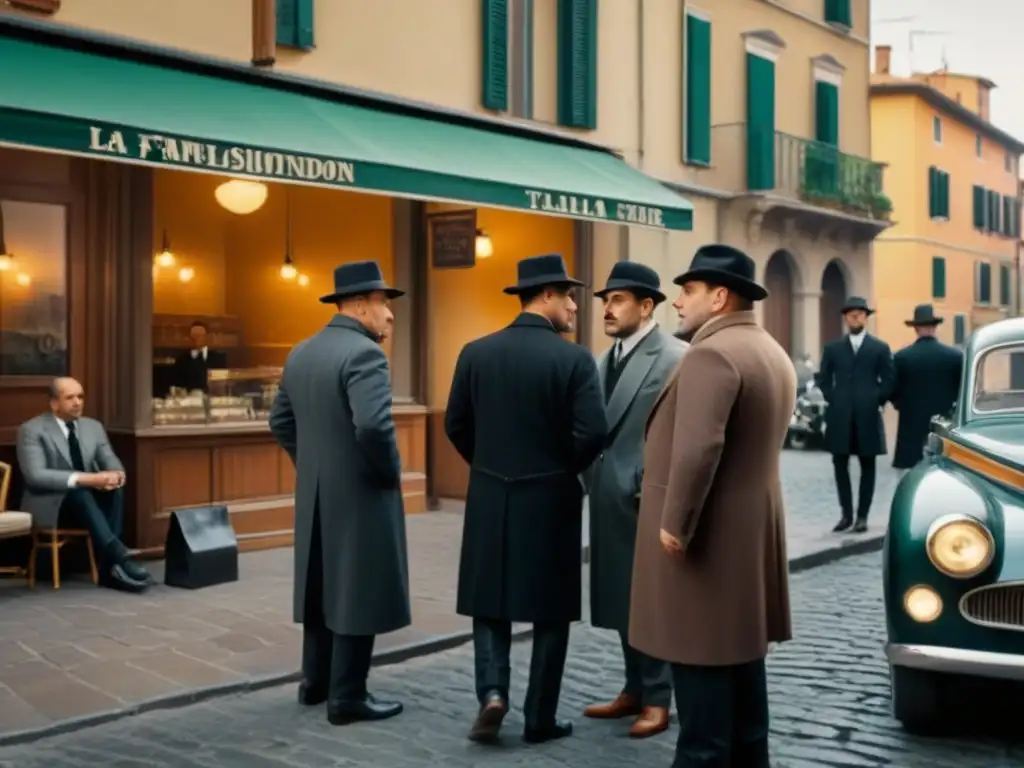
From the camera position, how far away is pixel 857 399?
9891 mm

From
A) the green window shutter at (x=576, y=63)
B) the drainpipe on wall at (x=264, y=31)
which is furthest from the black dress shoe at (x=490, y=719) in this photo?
the green window shutter at (x=576, y=63)

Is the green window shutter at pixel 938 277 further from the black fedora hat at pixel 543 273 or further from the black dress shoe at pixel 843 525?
the black fedora hat at pixel 543 273

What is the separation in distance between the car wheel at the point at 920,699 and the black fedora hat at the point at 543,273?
201cm

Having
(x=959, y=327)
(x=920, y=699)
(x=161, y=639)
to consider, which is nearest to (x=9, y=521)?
(x=161, y=639)

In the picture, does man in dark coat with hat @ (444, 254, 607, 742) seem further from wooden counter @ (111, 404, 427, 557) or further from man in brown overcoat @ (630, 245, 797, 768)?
wooden counter @ (111, 404, 427, 557)

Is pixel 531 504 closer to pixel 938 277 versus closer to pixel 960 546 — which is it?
pixel 960 546

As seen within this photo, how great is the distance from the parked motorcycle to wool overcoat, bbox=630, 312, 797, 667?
594 inches

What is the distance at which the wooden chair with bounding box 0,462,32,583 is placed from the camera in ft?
25.0

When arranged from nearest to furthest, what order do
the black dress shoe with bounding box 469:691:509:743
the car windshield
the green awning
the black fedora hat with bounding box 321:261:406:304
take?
the black dress shoe with bounding box 469:691:509:743 → the black fedora hat with bounding box 321:261:406:304 → the car windshield → the green awning

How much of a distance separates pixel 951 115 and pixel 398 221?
2965 centimetres

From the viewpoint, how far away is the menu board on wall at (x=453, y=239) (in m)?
11.1

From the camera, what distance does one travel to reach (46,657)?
6.11 metres

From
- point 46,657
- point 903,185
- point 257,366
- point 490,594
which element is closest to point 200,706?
point 46,657

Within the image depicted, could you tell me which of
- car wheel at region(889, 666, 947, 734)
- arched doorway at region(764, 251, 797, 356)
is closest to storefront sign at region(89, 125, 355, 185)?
car wheel at region(889, 666, 947, 734)
